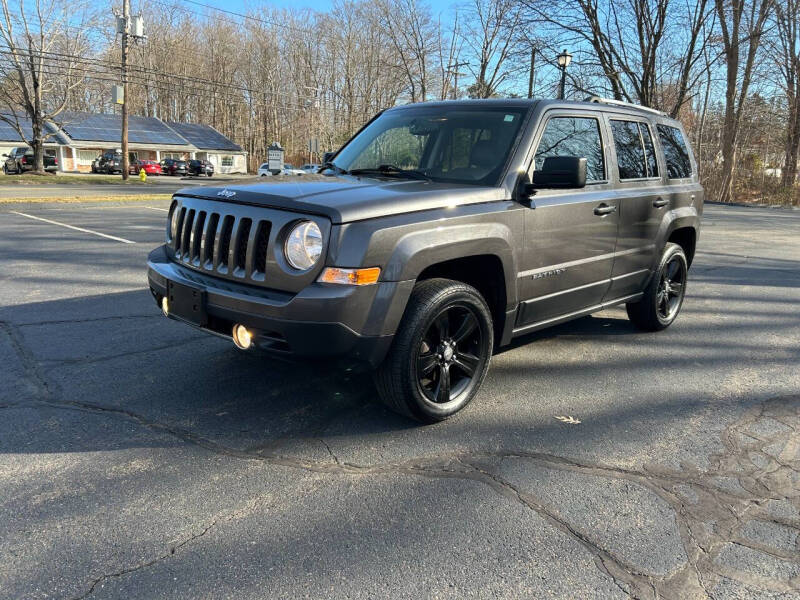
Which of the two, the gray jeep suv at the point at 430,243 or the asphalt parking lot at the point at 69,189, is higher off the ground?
the asphalt parking lot at the point at 69,189

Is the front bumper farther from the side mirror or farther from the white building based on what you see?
the white building

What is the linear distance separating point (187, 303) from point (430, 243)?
1.41 metres

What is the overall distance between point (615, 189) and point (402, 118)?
172 cm

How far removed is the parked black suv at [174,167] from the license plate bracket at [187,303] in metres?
48.0

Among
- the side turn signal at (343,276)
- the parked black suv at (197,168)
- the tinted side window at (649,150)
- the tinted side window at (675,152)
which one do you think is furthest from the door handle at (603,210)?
the parked black suv at (197,168)

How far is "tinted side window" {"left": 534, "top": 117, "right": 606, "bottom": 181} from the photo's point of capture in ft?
13.6

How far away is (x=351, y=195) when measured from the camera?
10.8 ft

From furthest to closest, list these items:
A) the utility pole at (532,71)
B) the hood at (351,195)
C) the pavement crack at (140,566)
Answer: the utility pole at (532,71), the hood at (351,195), the pavement crack at (140,566)

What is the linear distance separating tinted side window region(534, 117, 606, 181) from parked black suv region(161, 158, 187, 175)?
4787cm

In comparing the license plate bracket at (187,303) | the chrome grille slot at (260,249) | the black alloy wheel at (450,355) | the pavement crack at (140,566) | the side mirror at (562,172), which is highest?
the side mirror at (562,172)

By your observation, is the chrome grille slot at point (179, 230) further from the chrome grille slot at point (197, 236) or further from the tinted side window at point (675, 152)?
the tinted side window at point (675, 152)

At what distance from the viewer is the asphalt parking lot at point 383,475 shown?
2303mm

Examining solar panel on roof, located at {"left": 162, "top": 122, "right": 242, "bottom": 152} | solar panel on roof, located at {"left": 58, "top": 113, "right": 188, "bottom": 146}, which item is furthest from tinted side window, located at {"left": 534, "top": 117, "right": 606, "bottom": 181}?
solar panel on roof, located at {"left": 162, "top": 122, "right": 242, "bottom": 152}

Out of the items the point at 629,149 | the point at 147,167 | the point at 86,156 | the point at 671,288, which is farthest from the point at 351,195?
the point at 86,156
